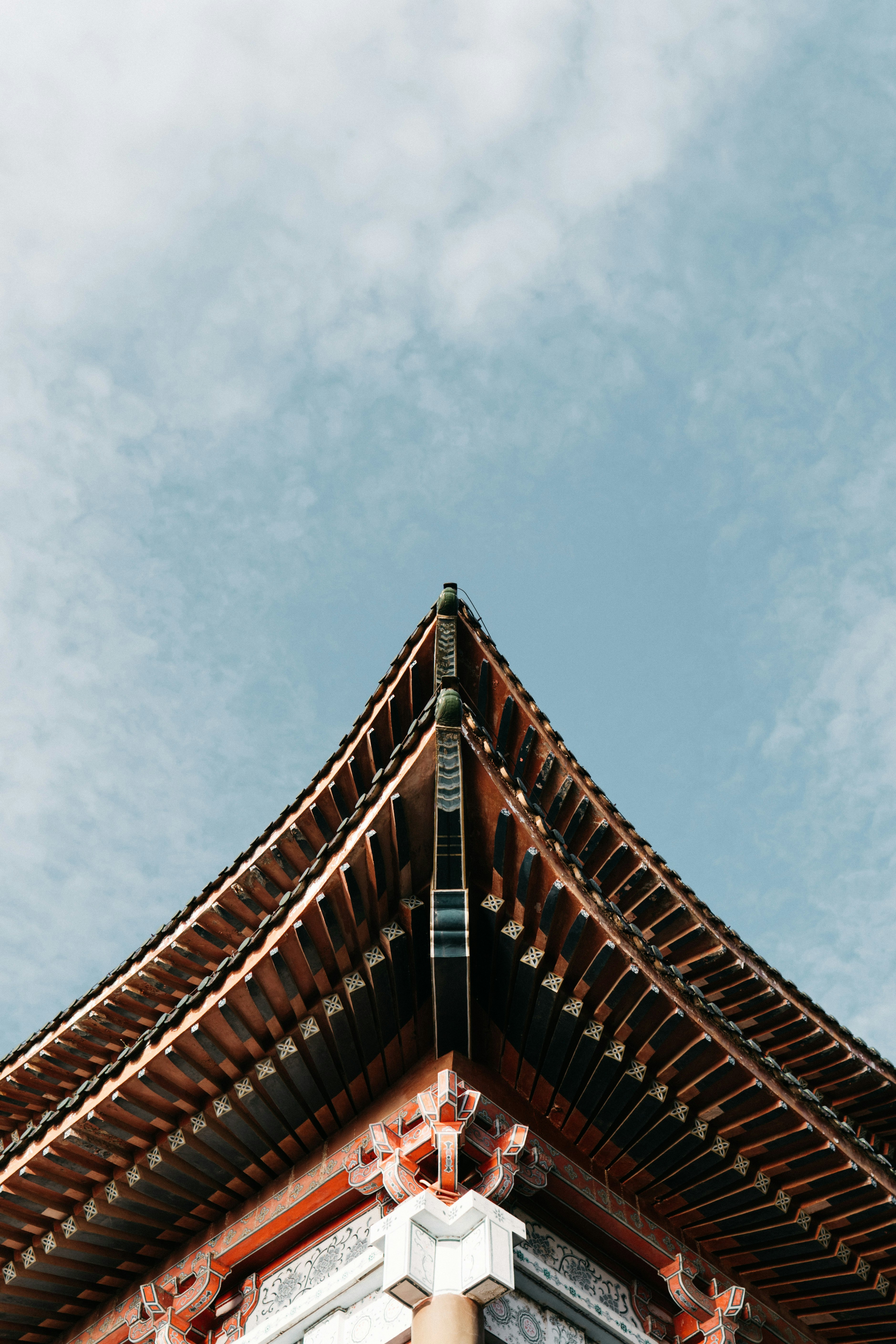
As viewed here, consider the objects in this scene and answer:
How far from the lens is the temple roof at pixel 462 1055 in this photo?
8250 mm

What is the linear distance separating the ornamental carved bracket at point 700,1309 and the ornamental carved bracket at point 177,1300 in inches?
133

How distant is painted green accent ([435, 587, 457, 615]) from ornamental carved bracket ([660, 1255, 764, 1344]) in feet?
19.8

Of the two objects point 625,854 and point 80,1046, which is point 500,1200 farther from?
point 80,1046

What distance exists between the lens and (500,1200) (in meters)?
7.73

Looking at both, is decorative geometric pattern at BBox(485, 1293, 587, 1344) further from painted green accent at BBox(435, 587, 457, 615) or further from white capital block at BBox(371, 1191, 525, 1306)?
painted green accent at BBox(435, 587, 457, 615)

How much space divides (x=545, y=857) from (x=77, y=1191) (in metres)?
4.46

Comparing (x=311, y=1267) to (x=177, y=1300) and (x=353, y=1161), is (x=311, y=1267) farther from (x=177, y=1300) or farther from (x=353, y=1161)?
(x=177, y=1300)

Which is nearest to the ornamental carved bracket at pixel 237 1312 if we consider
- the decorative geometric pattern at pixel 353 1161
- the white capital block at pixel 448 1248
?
the decorative geometric pattern at pixel 353 1161

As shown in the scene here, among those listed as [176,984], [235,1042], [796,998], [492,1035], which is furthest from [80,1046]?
[796,998]

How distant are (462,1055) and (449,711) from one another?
248cm

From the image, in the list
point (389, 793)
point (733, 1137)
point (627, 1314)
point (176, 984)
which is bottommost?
point (627, 1314)

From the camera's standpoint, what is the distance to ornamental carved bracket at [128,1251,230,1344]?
878 cm

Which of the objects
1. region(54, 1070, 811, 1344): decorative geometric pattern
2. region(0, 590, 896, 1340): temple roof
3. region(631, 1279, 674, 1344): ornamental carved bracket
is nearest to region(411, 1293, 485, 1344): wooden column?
region(54, 1070, 811, 1344): decorative geometric pattern

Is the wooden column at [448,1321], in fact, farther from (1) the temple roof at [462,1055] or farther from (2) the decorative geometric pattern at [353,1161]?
(1) the temple roof at [462,1055]
